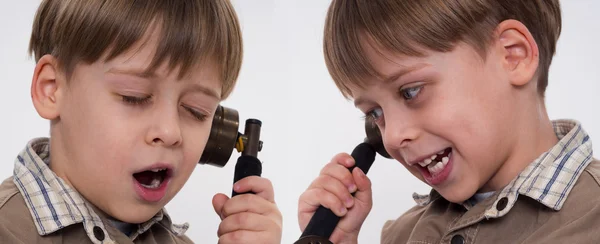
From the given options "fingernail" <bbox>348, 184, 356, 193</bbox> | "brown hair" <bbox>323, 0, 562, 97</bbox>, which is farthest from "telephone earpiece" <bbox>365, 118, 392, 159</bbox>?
"brown hair" <bbox>323, 0, 562, 97</bbox>

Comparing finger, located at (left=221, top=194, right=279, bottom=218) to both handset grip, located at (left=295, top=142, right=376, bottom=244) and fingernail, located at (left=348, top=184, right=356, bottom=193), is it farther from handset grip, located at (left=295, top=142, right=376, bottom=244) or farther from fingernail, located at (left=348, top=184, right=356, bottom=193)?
fingernail, located at (left=348, top=184, right=356, bottom=193)

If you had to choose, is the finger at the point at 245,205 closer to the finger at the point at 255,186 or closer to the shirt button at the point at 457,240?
the finger at the point at 255,186

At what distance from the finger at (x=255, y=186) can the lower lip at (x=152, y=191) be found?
0.68 ft

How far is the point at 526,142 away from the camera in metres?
1.55

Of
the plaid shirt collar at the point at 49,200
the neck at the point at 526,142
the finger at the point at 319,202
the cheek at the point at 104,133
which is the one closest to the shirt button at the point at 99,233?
the plaid shirt collar at the point at 49,200

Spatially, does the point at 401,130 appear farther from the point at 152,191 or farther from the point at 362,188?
the point at 152,191

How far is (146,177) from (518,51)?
2.41 ft

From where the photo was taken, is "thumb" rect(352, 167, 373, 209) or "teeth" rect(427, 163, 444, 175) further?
"thumb" rect(352, 167, 373, 209)

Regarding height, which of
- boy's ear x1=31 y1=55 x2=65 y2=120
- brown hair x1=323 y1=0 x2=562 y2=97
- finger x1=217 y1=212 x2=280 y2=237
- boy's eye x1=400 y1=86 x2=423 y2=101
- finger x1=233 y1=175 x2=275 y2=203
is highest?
brown hair x1=323 y1=0 x2=562 y2=97

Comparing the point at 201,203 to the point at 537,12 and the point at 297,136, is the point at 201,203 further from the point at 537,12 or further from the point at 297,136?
the point at 537,12

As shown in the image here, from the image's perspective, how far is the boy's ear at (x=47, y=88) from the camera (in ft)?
4.96

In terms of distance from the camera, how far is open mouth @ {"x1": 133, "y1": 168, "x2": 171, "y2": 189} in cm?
153

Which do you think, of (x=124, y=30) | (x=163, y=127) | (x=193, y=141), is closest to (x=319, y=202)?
(x=193, y=141)

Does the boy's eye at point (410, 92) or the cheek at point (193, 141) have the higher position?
the boy's eye at point (410, 92)
